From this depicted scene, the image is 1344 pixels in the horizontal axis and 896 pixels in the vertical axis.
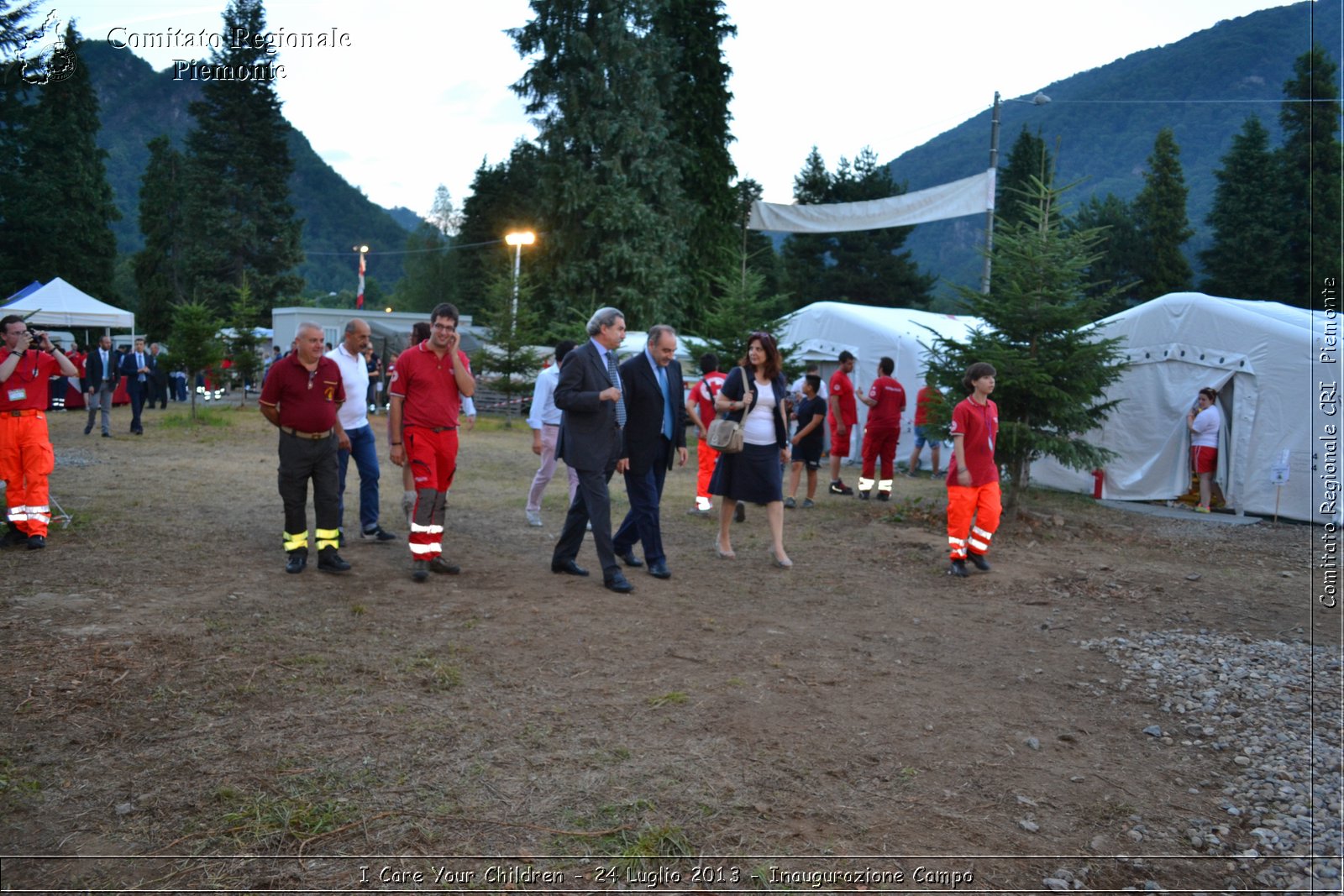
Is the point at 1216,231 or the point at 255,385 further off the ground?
the point at 1216,231

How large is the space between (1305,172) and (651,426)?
46.3 meters

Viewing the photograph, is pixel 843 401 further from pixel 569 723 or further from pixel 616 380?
pixel 569 723

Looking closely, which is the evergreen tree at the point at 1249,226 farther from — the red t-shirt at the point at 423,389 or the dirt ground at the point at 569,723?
the red t-shirt at the point at 423,389

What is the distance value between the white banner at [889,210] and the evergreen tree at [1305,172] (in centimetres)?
2995

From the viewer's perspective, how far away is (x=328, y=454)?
279 inches

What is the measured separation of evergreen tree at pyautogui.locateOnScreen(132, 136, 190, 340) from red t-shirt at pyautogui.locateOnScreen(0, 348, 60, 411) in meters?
55.3

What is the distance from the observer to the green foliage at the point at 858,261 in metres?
51.9

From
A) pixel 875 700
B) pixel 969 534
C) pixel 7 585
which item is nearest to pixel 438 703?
pixel 875 700

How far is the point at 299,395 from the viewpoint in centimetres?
695

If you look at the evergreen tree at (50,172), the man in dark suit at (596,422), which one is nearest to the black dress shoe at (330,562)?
the man in dark suit at (596,422)

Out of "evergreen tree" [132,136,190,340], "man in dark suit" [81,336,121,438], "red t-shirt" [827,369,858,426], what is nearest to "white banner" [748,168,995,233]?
"red t-shirt" [827,369,858,426]

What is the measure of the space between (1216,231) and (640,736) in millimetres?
50669

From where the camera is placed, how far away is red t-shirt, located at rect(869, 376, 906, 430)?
42.5 ft

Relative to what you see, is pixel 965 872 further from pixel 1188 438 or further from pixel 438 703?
pixel 1188 438
